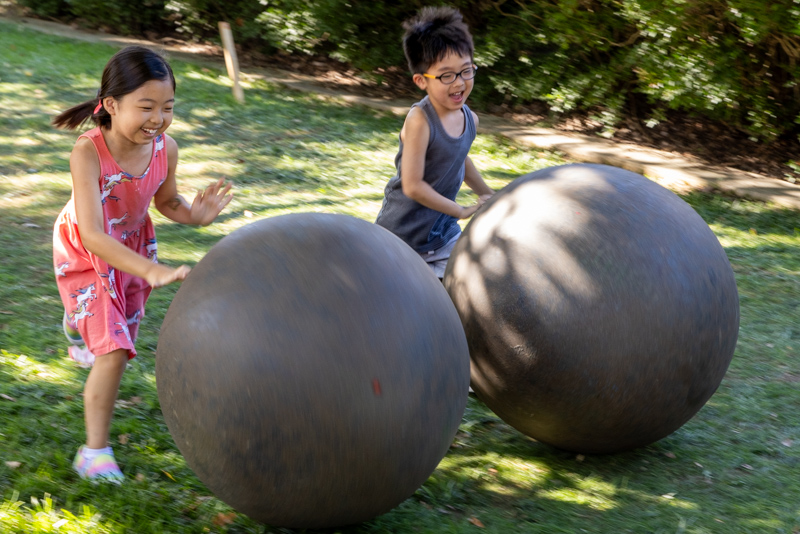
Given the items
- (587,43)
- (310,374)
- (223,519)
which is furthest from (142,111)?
(587,43)

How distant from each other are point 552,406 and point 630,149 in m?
7.70

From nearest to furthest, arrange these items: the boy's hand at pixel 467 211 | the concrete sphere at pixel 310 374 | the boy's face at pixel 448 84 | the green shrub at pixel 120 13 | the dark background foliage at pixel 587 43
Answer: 1. the concrete sphere at pixel 310 374
2. the boy's hand at pixel 467 211
3. the boy's face at pixel 448 84
4. the dark background foliage at pixel 587 43
5. the green shrub at pixel 120 13

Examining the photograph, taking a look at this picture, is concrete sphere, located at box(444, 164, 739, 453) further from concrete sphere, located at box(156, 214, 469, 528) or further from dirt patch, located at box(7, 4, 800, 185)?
dirt patch, located at box(7, 4, 800, 185)

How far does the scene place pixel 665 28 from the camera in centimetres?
975

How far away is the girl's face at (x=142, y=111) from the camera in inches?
137

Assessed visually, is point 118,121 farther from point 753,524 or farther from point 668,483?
point 753,524

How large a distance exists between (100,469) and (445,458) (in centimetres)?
166

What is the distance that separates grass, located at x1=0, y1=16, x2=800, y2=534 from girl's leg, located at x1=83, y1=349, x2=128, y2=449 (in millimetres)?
251

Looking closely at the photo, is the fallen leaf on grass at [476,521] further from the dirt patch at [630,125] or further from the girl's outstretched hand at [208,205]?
the dirt patch at [630,125]

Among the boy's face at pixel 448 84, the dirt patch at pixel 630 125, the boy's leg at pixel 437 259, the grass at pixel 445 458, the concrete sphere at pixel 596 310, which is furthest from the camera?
the dirt patch at pixel 630 125

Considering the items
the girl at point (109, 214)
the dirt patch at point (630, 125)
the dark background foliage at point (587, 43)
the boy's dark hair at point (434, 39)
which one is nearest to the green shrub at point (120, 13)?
the dark background foliage at point (587, 43)

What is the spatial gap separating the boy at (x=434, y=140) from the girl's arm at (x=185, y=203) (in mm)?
1175

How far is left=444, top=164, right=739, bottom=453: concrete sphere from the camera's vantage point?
11.9ft

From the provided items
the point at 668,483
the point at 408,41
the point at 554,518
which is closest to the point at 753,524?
the point at 668,483
